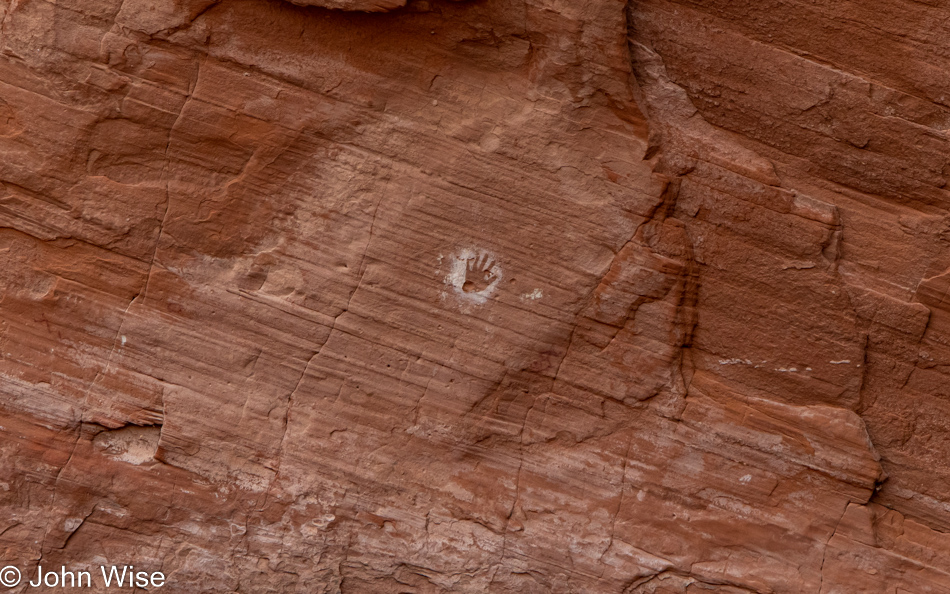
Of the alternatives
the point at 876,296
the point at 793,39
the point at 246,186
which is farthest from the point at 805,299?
the point at 246,186

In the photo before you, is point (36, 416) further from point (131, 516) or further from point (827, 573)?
point (827, 573)

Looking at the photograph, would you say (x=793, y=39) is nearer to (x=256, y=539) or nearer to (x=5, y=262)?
(x=256, y=539)

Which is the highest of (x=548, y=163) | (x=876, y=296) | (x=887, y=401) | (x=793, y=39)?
(x=793, y=39)

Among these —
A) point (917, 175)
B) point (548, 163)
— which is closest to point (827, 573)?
point (917, 175)

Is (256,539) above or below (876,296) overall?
below

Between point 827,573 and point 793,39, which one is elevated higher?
point 793,39

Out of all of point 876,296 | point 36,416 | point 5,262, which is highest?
point 876,296
